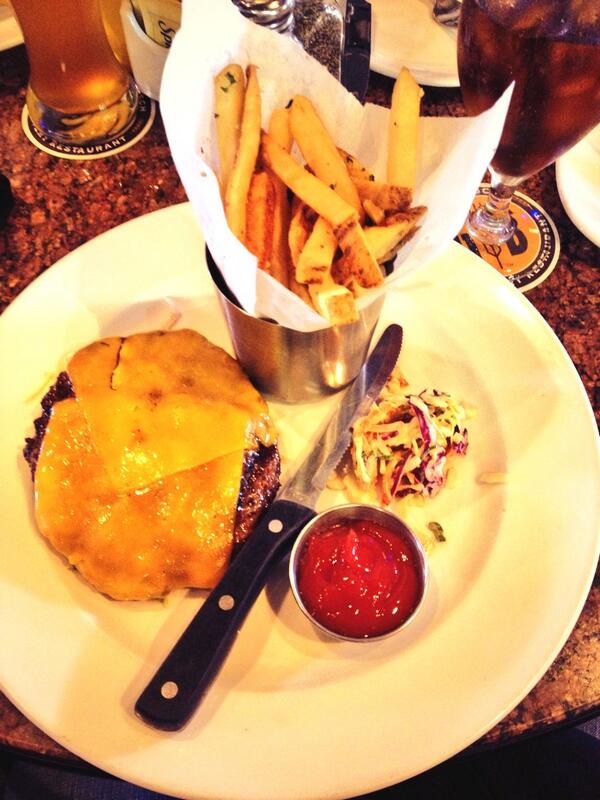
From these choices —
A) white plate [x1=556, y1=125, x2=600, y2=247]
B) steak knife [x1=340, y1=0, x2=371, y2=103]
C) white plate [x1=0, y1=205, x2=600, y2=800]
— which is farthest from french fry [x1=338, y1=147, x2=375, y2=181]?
white plate [x1=556, y1=125, x2=600, y2=247]

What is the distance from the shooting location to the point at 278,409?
173 centimetres

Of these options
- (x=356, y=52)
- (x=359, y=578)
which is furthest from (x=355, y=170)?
(x=359, y=578)

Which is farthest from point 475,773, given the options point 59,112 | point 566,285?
point 59,112

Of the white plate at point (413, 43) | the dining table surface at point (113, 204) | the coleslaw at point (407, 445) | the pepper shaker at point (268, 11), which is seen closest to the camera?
the coleslaw at point (407, 445)

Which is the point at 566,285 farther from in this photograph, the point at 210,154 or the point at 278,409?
the point at 210,154

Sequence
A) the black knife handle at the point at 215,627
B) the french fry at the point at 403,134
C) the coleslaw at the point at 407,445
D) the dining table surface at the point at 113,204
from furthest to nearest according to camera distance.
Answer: the dining table surface at the point at 113,204
the coleslaw at the point at 407,445
the french fry at the point at 403,134
the black knife handle at the point at 215,627

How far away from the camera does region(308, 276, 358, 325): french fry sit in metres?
1.30

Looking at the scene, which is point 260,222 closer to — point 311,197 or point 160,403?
point 311,197

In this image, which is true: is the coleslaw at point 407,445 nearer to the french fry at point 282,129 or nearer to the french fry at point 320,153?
the french fry at point 320,153

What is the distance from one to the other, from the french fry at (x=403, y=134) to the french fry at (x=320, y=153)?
10cm

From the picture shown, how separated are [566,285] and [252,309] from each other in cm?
100

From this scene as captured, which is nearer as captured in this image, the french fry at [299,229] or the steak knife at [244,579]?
the steak knife at [244,579]

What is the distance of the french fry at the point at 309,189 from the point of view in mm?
1295

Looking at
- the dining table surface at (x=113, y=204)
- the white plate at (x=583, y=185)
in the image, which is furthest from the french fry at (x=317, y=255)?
the white plate at (x=583, y=185)
